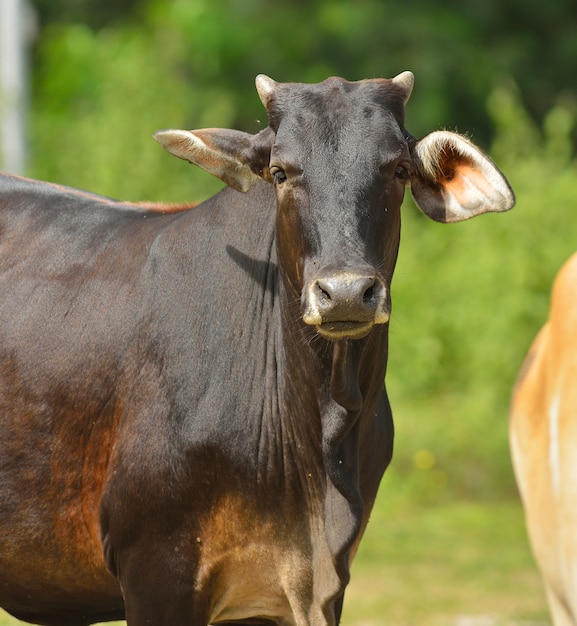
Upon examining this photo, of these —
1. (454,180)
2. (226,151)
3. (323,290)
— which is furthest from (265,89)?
(323,290)

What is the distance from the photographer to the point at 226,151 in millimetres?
3908

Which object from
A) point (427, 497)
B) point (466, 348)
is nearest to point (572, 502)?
point (427, 497)

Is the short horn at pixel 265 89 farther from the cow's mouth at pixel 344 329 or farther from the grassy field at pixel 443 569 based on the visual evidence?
the grassy field at pixel 443 569

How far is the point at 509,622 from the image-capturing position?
7.25 meters

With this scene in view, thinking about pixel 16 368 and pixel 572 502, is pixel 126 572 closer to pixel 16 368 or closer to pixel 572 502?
pixel 16 368

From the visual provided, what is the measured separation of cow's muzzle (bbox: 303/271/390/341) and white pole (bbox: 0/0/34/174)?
28.0 ft

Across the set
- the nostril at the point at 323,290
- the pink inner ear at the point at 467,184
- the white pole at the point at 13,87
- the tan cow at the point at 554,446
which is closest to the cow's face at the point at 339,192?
the nostril at the point at 323,290

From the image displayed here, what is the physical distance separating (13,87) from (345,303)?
9.77 metres

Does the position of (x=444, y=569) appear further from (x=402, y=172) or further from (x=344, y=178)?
(x=344, y=178)

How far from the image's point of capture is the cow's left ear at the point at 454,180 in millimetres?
3877

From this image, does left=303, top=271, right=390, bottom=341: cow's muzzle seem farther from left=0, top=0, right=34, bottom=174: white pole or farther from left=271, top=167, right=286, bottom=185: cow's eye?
left=0, top=0, right=34, bottom=174: white pole

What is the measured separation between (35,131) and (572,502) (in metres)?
10.6

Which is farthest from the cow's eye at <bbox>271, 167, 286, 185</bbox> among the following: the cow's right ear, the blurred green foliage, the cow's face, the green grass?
the green grass

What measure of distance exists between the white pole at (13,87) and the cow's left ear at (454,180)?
320 inches
